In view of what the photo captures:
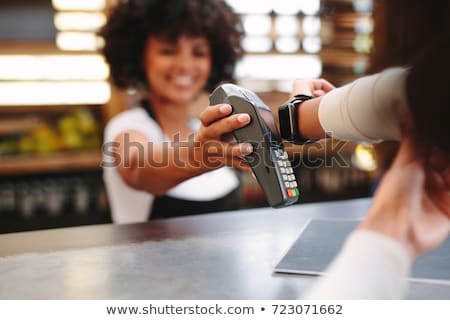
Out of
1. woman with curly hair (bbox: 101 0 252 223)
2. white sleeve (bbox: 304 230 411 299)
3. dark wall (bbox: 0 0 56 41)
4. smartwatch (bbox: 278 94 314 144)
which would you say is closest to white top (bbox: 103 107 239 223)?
woman with curly hair (bbox: 101 0 252 223)

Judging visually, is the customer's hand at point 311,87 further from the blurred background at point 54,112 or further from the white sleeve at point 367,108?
the blurred background at point 54,112

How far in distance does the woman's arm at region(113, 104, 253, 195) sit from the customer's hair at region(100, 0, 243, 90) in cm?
29

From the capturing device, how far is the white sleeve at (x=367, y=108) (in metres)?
0.45

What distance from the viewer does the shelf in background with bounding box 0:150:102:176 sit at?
2.08 metres

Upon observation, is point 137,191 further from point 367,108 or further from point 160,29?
point 367,108

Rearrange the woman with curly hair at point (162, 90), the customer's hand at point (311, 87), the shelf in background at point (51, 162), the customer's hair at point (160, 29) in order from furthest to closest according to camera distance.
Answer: the shelf in background at point (51, 162) → the customer's hair at point (160, 29) → the woman with curly hair at point (162, 90) → the customer's hand at point (311, 87)

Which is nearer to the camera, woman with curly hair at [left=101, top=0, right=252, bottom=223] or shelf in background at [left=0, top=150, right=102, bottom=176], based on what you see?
woman with curly hair at [left=101, top=0, right=252, bottom=223]

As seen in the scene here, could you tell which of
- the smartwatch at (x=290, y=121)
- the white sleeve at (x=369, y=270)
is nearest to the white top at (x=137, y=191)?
the smartwatch at (x=290, y=121)

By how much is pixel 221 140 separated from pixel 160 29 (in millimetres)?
677

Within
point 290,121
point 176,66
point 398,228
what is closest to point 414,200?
point 398,228

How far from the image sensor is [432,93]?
376mm

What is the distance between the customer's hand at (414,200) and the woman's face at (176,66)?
100 cm

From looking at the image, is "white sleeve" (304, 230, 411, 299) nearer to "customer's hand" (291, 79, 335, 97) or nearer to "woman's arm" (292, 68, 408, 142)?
"woman's arm" (292, 68, 408, 142)
